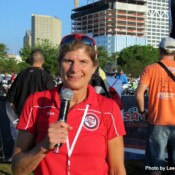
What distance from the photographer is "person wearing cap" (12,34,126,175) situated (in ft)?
6.61

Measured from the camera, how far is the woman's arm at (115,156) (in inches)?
83.7

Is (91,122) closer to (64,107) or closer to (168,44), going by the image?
(64,107)

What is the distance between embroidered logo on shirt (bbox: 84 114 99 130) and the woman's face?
186 millimetres

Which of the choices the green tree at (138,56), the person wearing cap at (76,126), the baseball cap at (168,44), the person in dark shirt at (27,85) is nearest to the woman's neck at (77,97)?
the person wearing cap at (76,126)

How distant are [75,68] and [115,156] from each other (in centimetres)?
54

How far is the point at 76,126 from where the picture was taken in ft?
6.72

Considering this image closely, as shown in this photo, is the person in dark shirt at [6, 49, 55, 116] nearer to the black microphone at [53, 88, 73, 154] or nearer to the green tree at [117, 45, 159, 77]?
the black microphone at [53, 88, 73, 154]

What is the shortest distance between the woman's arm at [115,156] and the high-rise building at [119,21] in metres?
149

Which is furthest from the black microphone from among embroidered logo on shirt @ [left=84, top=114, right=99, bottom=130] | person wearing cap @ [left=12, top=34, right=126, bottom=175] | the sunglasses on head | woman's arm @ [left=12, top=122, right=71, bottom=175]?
the sunglasses on head

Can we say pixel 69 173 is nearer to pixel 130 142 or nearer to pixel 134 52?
pixel 130 142

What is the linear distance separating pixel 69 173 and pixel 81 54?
65 cm

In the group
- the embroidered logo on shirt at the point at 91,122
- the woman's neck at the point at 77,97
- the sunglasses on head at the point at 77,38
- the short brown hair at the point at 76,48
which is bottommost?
the embroidered logo on shirt at the point at 91,122

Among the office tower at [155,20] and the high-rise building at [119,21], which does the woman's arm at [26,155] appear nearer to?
the high-rise building at [119,21]

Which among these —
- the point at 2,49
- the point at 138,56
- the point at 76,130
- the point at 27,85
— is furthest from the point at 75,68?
the point at 138,56
